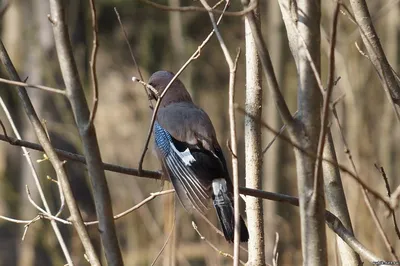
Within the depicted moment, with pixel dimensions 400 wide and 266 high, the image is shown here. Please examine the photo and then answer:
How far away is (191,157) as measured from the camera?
3.65 m

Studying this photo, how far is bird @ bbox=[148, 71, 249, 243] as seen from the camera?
3.20 meters

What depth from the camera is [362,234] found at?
645cm

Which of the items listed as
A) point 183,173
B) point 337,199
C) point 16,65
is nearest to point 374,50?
point 337,199

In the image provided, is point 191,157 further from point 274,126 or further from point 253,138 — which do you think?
point 274,126

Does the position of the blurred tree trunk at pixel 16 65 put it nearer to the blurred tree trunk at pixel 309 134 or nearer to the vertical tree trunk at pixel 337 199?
the vertical tree trunk at pixel 337 199

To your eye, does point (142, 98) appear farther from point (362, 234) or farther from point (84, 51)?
point (362, 234)

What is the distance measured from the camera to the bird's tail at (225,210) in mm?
2931

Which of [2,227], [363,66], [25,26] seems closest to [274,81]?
[363,66]

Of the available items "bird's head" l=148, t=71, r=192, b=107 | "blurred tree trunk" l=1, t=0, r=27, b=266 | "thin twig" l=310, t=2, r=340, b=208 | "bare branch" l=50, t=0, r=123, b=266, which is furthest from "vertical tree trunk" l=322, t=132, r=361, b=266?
"blurred tree trunk" l=1, t=0, r=27, b=266

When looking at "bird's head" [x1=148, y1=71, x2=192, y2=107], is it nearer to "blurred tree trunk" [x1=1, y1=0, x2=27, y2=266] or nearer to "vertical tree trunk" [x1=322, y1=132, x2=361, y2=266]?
"vertical tree trunk" [x1=322, y1=132, x2=361, y2=266]

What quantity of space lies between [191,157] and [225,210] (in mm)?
589

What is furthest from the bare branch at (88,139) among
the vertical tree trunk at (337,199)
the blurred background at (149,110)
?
the blurred background at (149,110)

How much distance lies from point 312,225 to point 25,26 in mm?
7759

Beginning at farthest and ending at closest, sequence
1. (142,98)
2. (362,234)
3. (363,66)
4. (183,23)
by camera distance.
→ (142,98) → (183,23) → (363,66) → (362,234)
